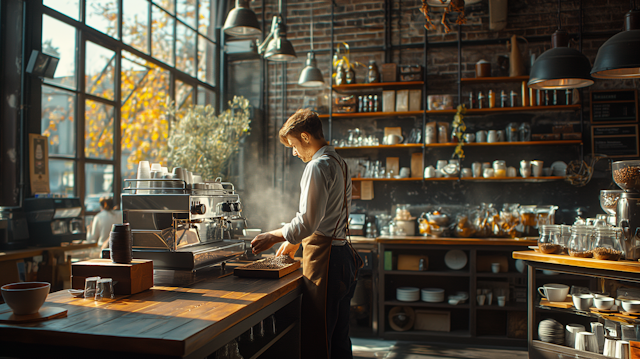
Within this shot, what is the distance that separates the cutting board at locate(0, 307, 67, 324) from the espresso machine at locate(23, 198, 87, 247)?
1.69 metres

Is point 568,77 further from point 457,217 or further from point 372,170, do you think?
point 372,170

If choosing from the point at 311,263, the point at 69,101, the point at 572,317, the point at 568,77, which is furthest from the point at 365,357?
the point at 69,101

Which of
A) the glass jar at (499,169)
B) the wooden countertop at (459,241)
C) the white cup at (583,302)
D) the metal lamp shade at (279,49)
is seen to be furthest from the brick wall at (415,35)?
the white cup at (583,302)

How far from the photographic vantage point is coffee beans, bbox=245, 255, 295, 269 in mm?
2438

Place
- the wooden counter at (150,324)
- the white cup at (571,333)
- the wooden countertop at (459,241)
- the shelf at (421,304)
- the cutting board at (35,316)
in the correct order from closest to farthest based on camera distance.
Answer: the wooden counter at (150,324) → the cutting board at (35,316) → the white cup at (571,333) → the wooden countertop at (459,241) → the shelf at (421,304)

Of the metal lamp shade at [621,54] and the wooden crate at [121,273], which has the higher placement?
the metal lamp shade at [621,54]

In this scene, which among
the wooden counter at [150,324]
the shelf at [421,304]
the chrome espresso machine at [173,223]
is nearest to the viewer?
the wooden counter at [150,324]

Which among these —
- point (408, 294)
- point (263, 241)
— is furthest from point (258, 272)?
point (408, 294)

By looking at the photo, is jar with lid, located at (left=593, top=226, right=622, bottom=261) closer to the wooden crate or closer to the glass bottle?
the wooden crate

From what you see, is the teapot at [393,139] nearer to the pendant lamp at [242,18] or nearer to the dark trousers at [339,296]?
the pendant lamp at [242,18]

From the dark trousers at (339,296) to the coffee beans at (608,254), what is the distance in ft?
4.84

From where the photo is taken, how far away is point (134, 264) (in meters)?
1.96

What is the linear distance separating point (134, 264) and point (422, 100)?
4.08 m

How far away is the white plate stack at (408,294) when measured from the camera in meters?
4.62
